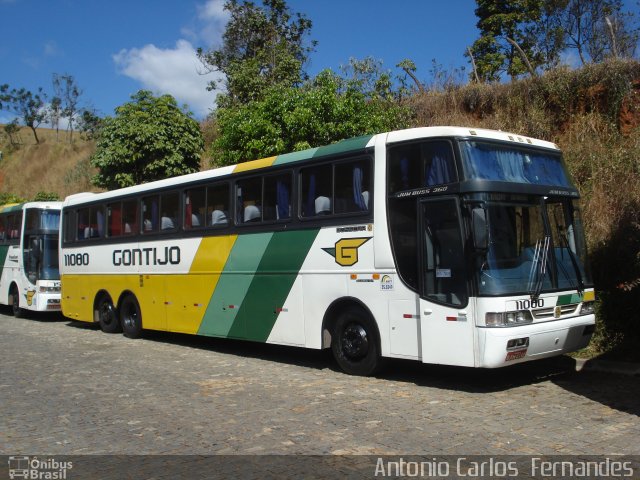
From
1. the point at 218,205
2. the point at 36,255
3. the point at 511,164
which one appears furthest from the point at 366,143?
the point at 36,255

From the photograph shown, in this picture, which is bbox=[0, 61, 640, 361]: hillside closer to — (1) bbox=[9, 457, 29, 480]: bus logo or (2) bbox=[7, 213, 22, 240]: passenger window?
(1) bbox=[9, 457, 29, 480]: bus logo

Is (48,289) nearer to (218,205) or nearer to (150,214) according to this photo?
(150,214)

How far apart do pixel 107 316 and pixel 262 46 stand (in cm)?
1672

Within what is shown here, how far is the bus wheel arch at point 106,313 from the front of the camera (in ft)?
50.2

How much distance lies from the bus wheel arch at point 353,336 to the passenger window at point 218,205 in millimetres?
3043

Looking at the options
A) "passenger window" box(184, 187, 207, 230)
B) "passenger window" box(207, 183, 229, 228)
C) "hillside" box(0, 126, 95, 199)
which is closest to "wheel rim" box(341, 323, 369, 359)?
"passenger window" box(207, 183, 229, 228)

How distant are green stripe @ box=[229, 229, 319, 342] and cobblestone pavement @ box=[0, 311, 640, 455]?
0.64m

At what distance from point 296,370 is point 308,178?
3039 mm

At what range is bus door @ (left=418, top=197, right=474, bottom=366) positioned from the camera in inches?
309

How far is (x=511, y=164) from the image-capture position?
27.9 ft

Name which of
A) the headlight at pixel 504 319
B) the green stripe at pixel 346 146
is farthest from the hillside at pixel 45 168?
the headlight at pixel 504 319

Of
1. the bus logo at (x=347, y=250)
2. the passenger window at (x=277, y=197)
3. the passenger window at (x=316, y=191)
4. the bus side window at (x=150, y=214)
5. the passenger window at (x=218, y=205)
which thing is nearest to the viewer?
the bus logo at (x=347, y=250)

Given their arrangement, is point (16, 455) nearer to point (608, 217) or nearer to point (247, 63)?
point (608, 217)

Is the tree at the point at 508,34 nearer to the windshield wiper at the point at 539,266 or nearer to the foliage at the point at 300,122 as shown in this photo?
the foliage at the point at 300,122
